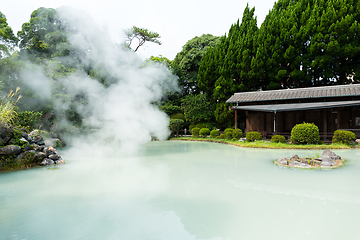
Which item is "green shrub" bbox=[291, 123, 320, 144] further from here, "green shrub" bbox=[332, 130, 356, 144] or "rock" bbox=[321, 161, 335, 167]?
"rock" bbox=[321, 161, 335, 167]

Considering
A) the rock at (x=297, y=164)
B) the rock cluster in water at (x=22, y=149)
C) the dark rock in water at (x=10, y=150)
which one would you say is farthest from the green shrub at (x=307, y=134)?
the dark rock in water at (x=10, y=150)

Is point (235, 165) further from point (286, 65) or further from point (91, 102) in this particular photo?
point (286, 65)

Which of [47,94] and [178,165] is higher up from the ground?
[47,94]

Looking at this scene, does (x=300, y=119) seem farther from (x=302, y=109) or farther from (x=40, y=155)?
(x=40, y=155)

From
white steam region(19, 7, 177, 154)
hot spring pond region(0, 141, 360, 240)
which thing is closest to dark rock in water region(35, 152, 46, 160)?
hot spring pond region(0, 141, 360, 240)

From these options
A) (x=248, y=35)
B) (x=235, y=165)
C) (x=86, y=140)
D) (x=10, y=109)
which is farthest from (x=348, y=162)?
(x=248, y=35)

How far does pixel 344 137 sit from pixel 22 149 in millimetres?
15784

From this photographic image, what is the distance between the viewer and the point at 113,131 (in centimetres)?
1384

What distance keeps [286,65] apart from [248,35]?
15.2ft

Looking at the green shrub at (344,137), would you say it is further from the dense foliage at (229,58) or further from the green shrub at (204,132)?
the green shrub at (204,132)

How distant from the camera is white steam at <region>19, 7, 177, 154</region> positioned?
45.1 ft

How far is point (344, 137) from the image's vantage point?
13.3m

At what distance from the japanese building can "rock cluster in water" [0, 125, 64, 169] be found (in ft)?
42.7

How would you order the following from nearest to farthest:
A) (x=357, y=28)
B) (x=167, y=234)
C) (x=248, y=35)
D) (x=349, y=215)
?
(x=167, y=234) < (x=349, y=215) < (x=357, y=28) < (x=248, y=35)
